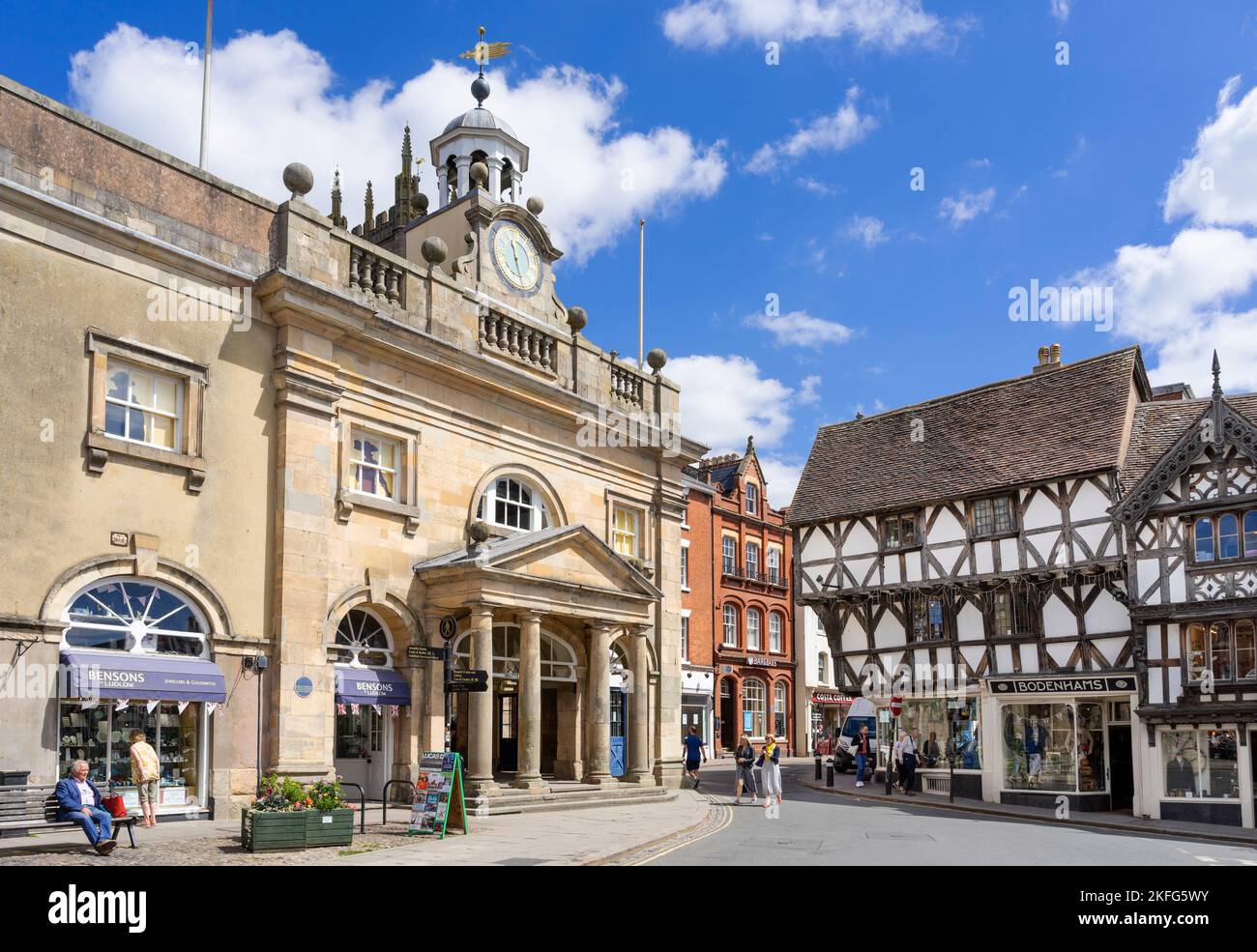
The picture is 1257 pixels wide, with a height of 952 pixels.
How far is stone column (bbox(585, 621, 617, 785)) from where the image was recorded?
23.9 meters

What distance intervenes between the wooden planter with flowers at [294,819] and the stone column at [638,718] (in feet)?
35.2

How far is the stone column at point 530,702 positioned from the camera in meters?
22.1

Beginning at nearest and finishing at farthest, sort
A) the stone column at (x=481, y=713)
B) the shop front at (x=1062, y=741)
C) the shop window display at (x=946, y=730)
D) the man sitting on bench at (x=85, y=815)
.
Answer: the man sitting on bench at (x=85, y=815)
the stone column at (x=481, y=713)
the shop front at (x=1062, y=741)
the shop window display at (x=946, y=730)

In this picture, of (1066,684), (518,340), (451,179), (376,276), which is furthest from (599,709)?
(451,179)

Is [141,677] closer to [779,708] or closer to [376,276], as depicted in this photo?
[376,276]

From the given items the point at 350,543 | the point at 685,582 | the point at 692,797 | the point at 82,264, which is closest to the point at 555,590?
the point at 350,543

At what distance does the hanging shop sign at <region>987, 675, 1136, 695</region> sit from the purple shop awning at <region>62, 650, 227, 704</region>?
1867 cm

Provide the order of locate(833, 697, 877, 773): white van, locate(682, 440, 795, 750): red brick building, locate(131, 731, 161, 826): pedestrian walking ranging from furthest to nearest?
locate(682, 440, 795, 750): red brick building → locate(833, 697, 877, 773): white van → locate(131, 731, 161, 826): pedestrian walking

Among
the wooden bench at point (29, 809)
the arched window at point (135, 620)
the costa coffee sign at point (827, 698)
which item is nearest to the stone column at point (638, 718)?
the arched window at point (135, 620)

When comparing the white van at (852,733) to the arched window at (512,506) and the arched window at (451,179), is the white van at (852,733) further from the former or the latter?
the arched window at (451,179)

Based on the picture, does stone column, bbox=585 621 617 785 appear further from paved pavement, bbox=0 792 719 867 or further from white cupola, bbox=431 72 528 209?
white cupola, bbox=431 72 528 209

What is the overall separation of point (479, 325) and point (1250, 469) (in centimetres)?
1694

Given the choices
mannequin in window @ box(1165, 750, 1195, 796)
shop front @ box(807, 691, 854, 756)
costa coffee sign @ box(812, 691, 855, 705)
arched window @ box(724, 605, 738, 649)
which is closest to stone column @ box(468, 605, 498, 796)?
mannequin in window @ box(1165, 750, 1195, 796)
